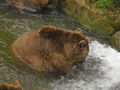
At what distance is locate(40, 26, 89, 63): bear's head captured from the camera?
720 centimetres

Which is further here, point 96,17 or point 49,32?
point 96,17

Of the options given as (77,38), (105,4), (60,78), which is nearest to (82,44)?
(77,38)

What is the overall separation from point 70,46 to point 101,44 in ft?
6.68

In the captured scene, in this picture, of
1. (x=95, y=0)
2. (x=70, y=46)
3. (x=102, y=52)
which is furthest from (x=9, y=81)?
(x=95, y=0)

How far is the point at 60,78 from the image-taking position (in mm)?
7410

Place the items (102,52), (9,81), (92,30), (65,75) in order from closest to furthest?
1. (9,81)
2. (65,75)
3. (102,52)
4. (92,30)

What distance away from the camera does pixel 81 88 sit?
7164mm

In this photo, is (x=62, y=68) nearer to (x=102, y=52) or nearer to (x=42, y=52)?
(x=42, y=52)

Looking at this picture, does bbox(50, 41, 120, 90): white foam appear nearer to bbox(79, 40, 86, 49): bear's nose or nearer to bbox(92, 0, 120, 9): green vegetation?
bbox(79, 40, 86, 49): bear's nose

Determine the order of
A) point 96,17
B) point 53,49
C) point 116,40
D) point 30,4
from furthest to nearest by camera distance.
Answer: point 30,4 < point 96,17 < point 116,40 < point 53,49

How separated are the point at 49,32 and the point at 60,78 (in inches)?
43.1

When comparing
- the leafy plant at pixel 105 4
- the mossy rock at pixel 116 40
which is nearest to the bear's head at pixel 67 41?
the mossy rock at pixel 116 40

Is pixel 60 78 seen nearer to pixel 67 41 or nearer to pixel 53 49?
pixel 53 49

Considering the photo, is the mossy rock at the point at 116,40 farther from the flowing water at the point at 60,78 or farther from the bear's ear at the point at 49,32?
the bear's ear at the point at 49,32
